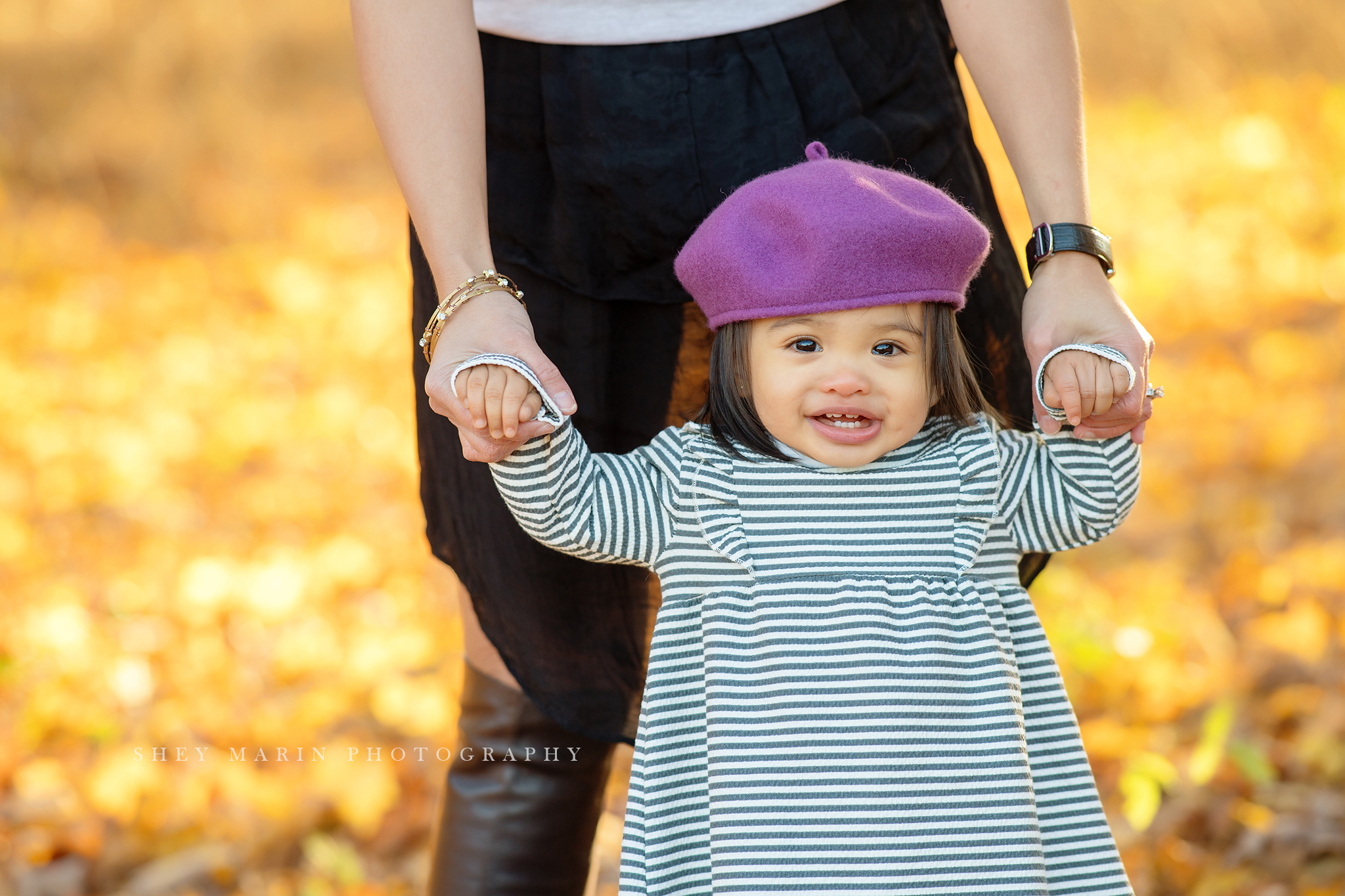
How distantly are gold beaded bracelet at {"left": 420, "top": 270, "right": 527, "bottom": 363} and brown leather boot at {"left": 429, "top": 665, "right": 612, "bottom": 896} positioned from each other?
20.1 inches

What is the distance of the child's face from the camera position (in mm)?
1175

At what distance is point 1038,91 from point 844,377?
0.37 meters

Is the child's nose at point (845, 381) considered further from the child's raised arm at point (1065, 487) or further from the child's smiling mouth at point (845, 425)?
the child's raised arm at point (1065, 487)

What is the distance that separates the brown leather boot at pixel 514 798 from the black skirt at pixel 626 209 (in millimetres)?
78

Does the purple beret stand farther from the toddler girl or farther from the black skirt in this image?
the black skirt

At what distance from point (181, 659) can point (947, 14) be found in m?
2.14

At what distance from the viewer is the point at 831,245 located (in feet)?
3.74

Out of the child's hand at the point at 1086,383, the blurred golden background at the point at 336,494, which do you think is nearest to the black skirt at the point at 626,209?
the child's hand at the point at 1086,383

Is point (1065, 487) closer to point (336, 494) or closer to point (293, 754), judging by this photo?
point (293, 754)

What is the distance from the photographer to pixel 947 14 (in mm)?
1290

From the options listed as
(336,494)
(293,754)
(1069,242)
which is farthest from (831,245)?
(336,494)

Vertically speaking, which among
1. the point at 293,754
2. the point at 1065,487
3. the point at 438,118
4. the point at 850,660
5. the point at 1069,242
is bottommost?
the point at 293,754

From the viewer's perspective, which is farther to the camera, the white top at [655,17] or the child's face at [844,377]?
the white top at [655,17]

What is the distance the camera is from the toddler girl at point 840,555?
3.74 feet
